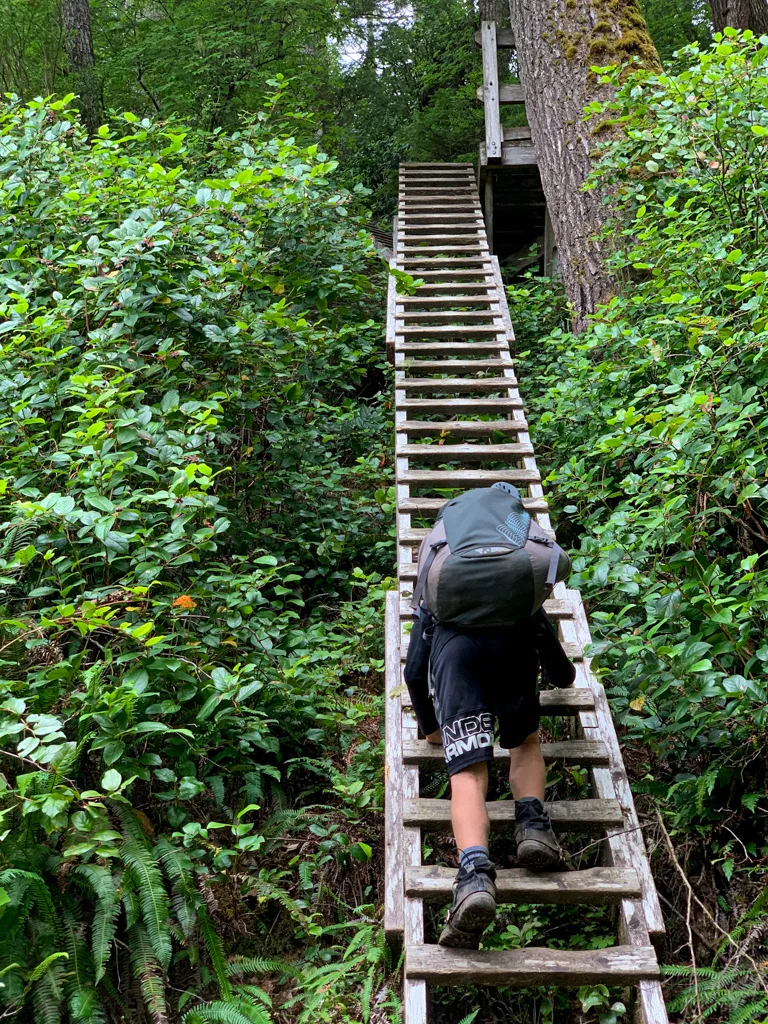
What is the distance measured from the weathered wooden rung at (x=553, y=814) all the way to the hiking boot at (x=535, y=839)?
255 millimetres

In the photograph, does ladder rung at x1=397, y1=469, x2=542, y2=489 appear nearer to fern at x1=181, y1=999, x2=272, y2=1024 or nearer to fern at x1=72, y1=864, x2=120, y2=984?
fern at x1=72, y1=864, x2=120, y2=984

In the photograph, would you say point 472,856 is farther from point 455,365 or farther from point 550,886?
point 455,365

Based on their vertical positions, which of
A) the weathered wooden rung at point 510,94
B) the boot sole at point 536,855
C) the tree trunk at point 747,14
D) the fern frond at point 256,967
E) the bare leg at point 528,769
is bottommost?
the fern frond at point 256,967

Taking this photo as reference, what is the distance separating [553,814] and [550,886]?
38 cm

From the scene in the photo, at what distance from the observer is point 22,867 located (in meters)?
3.05

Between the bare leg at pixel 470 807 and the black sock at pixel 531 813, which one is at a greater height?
the bare leg at pixel 470 807

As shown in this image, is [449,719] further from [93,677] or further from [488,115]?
[488,115]

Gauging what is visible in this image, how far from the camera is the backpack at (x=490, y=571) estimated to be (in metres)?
2.88

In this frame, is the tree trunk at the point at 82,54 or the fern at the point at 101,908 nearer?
the fern at the point at 101,908

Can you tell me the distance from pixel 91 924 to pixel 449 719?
1596 mm

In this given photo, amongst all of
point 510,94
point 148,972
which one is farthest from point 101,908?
point 510,94

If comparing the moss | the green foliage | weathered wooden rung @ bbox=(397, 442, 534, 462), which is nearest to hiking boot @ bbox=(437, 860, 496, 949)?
the green foliage

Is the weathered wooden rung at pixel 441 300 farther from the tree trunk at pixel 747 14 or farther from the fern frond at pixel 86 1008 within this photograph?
the fern frond at pixel 86 1008

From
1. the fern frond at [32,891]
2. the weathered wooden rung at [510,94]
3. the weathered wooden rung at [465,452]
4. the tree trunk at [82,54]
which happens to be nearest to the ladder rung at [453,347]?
the weathered wooden rung at [465,452]
